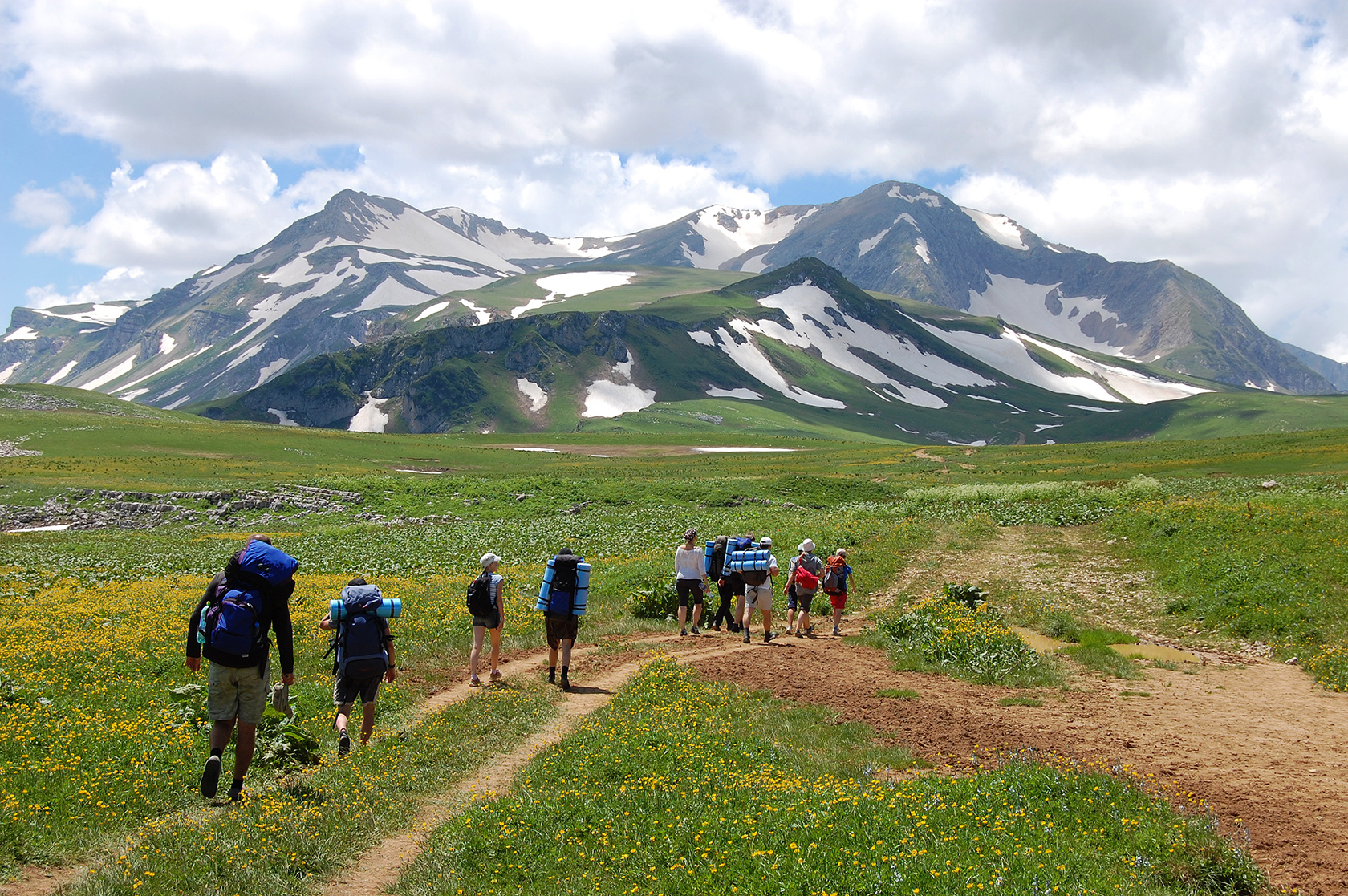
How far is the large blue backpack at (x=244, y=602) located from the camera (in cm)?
1072

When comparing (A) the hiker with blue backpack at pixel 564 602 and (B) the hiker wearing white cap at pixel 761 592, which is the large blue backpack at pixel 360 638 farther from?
Result: (B) the hiker wearing white cap at pixel 761 592

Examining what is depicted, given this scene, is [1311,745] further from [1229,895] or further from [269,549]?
[269,549]

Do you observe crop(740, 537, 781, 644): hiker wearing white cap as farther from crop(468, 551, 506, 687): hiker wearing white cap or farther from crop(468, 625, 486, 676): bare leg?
crop(468, 625, 486, 676): bare leg

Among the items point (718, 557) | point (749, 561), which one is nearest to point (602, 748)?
point (749, 561)

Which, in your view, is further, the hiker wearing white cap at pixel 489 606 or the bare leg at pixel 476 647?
the hiker wearing white cap at pixel 489 606

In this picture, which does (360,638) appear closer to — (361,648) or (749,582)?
(361,648)

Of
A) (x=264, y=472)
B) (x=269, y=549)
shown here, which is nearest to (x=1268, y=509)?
(x=269, y=549)

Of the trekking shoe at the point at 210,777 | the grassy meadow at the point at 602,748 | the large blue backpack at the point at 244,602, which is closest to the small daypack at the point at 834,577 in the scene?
the grassy meadow at the point at 602,748

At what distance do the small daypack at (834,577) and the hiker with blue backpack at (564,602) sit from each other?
30.4 feet

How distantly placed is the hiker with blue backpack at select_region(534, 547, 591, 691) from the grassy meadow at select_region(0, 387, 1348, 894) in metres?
0.97

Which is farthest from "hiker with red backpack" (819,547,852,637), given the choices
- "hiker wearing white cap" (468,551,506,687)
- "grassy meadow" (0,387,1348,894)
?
"hiker wearing white cap" (468,551,506,687)

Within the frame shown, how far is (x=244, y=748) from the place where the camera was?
1098 centimetres

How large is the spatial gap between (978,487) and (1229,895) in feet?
179

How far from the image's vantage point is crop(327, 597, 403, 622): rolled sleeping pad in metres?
13.1
